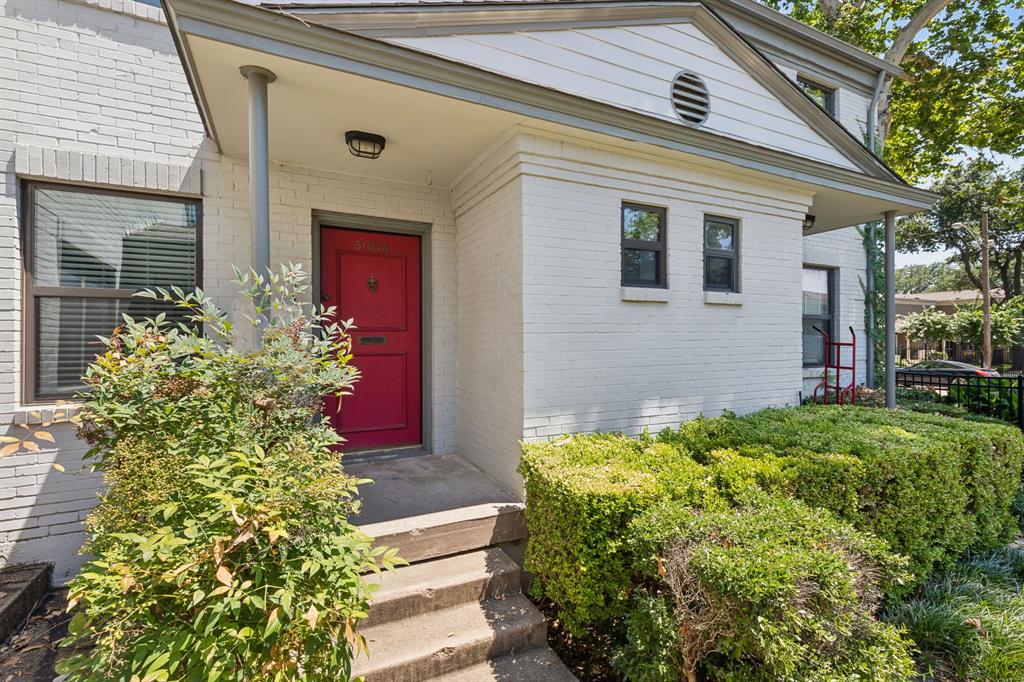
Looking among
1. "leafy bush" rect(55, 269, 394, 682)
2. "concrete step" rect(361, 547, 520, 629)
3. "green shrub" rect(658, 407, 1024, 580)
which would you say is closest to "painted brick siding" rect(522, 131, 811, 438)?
"green shrub" rect(658, 407, 1024, 580)

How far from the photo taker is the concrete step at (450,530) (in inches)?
119

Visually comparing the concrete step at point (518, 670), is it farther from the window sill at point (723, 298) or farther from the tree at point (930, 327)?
the tree at point (930, 327)

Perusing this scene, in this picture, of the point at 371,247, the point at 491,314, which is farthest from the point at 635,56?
the point at 371,247

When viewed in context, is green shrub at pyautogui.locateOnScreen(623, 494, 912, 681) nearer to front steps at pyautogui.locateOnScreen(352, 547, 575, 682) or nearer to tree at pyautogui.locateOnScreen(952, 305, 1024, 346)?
front steps at pyautogui.locateOnScreen(352, 547, 575, 682)

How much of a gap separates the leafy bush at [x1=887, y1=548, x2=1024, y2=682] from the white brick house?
2068 mm

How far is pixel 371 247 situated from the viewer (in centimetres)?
485

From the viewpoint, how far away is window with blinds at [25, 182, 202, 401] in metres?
3.51

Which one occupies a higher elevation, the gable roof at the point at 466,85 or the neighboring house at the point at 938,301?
the neighboring house at the point at 938,301

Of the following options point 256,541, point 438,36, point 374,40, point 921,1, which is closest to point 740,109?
point 438,36

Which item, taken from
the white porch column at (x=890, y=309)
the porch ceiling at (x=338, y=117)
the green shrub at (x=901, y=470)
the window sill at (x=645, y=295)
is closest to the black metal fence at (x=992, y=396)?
the white porch column at (x=890, y=309)

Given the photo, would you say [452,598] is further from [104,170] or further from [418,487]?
[104,170]

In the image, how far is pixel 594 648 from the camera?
2.85m

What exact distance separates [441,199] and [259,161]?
2.24m

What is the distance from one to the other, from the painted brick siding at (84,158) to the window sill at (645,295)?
293 centimetres
